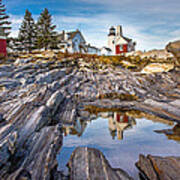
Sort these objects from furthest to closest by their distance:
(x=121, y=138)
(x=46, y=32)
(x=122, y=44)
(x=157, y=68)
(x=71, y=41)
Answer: (x=122, y=44) → (x=71, y=41) → (x=46, y=32) → (x=157, y=68) → (x=121, y=138)

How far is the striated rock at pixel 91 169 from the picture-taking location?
500 centimetres

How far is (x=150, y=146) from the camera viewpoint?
784 cm

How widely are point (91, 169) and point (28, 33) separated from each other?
4701cm

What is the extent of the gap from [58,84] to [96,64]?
43.0 feet

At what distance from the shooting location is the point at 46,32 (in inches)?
1718

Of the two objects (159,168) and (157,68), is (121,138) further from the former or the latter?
(157,68)

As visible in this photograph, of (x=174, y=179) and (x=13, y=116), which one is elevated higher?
(x=13, y=116)

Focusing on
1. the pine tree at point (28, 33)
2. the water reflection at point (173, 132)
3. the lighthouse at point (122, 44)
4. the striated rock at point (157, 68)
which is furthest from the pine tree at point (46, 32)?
the water reflection at point (173, 132)

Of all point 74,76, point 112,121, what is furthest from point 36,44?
point 112,121

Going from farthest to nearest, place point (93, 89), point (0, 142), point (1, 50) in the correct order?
point (1, 50) < point (93, 89) < point (0, 142)

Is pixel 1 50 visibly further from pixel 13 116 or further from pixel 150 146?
pixel 150 146

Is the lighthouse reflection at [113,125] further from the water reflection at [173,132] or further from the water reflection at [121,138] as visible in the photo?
the water reflection at [173,132]

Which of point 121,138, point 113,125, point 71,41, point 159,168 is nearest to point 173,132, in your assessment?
point 121,138

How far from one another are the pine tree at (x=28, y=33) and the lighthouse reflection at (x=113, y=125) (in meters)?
39.8
